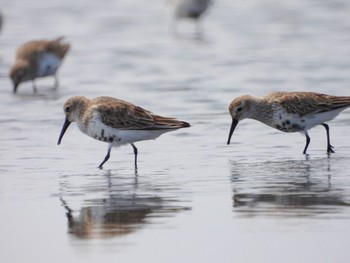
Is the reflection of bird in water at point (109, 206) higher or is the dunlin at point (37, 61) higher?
the reflection of bird in water at point (109, 206)

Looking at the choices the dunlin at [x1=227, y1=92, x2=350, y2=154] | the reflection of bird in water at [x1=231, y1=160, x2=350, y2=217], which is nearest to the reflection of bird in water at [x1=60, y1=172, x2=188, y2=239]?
the reflection of bird in water at [x1=231, y1=160, x2=350, y2=217]

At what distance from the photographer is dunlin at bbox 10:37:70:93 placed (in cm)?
1769

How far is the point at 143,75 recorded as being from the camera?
60.0 ft

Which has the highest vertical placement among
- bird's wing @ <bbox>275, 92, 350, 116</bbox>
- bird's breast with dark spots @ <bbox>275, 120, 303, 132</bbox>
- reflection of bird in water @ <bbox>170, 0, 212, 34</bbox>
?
bird's wing @ <bbox>275, 92, 350, 116</bbox>

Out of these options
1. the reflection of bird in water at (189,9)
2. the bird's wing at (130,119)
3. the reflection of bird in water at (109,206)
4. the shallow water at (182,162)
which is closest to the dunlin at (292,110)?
the shallow water at (182,162)

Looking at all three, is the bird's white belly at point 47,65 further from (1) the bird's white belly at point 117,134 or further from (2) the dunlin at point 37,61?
(1) the bird's white belly at point 117,134

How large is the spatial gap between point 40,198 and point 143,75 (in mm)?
8711

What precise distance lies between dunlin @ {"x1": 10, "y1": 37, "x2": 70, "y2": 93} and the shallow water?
334 mm

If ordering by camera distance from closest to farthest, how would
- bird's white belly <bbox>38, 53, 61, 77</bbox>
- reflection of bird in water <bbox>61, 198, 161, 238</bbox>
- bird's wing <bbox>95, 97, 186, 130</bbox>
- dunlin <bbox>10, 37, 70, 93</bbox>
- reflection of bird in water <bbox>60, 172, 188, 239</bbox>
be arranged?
reflection of bird in water <bbox>61, 198, 161, 238</bbox> < reflection of bird in water <bbox>60, 172, 188, 239</bbox> < bird's wing <bbox>95, 97, 186, 130</bbox> < dunlin <bbox>10, 37, 70, 93</bbox> < bird's white belly <bbox>38, 53, 61, 77</bbox>

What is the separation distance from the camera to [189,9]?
2445 cm

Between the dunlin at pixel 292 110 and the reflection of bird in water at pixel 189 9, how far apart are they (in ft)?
40.3

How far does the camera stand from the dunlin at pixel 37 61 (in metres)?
17.7

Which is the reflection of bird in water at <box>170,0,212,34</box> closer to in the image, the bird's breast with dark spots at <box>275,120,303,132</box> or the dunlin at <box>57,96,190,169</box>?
the bird's breast with dark spots at <box>275,120,303,132</box>

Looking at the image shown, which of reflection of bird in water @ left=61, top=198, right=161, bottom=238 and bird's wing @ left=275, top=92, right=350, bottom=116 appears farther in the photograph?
bird's wing @ left=275, top=92, right=350, bottom=116
